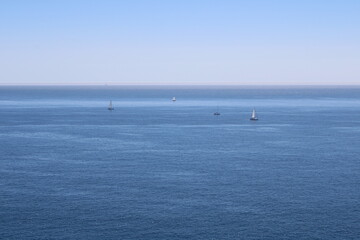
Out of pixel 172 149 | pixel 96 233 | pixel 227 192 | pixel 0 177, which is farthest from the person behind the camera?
pixel 172 149

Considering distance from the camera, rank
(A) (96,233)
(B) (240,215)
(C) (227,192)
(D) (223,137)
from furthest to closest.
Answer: (D) (223,137) < (C) (227,192) < (B) (240,215) < (A) (96,233)

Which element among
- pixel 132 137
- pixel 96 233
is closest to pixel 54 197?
pixel 96 233

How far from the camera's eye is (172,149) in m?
122

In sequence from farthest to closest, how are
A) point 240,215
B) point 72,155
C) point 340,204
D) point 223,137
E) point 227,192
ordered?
point 223,137
point 72,155
point 227,192
point 340,204
point 240,215

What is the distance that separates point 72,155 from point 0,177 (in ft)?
85.0

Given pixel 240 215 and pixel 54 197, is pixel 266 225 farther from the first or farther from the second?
pixel 54 197

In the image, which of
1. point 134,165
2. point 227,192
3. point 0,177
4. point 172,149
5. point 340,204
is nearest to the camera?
point 340,204

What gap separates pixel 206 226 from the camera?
62.6 meters

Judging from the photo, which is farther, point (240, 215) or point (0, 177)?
point (0, 177)

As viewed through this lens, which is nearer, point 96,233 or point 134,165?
point 96,233

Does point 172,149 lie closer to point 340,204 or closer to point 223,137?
point 223,137

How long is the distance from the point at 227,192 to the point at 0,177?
136 feet

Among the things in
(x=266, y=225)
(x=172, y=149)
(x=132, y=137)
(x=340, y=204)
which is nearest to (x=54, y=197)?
(x=266, y=225)

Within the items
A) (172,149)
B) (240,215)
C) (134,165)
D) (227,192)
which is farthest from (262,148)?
(240,215)
